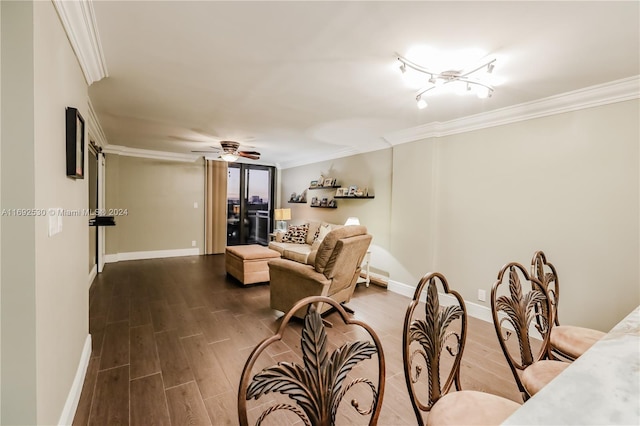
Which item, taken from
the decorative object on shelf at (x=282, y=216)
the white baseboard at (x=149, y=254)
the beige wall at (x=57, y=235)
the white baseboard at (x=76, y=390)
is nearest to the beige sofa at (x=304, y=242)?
the decorative object on shelf at (x=282, y=216)

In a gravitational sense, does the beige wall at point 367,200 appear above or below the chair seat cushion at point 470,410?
above

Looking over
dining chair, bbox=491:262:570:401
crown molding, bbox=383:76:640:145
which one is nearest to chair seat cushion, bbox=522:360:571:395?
dining chair, bbox=491:262:570:401

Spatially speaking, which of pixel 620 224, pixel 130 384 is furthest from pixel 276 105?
pixel 620 224

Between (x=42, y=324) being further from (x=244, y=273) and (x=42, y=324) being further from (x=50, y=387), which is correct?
(x=244, y=273)

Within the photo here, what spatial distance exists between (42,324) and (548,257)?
385cm

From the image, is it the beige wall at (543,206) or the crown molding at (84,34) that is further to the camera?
the beige wall at (543,206)

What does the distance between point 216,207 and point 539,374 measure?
6.68 meters

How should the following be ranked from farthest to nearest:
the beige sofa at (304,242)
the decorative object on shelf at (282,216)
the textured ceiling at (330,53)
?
the decorative object on shelf at (282,216)
the beige sofa at (304,242)
the textured ceiling at (330,53)

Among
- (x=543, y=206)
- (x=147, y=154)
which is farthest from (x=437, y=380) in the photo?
(x=147, y=154)

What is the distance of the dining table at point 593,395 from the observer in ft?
1.93

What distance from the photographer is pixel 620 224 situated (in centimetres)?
245

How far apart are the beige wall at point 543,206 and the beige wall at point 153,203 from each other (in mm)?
5027

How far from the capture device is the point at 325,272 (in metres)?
2.91

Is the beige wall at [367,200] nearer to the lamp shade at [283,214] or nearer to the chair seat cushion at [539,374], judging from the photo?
the lamp shade at [283,214]
